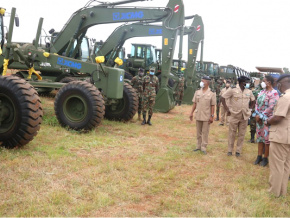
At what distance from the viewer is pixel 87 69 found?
298 inches

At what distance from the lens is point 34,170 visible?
419cm

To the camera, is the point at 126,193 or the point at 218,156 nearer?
the point at 126,193

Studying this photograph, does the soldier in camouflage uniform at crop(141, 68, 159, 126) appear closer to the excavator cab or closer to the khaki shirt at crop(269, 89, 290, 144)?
the khaki shirt at crop(269, 89, 290, 144)

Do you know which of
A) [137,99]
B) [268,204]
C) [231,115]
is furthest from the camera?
[137,99]

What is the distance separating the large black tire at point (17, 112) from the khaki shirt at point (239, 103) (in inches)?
138

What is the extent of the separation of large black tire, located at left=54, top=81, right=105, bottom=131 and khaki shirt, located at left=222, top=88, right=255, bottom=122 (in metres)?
2.80

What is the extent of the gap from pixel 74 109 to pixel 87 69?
1.19m

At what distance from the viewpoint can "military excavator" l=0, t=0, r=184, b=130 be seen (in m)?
6.74

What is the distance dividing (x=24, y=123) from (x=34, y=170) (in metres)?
0.91

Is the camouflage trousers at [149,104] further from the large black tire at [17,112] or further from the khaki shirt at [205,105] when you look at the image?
the large black tire at [17,112]

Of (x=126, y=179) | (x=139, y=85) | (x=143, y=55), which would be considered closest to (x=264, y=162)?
(x=126, y=179)

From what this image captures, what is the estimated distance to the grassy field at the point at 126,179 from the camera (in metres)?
3.32

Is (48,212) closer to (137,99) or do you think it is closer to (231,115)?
(231,115)

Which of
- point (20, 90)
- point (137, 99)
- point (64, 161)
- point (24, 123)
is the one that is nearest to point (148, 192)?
point (64, 161)
